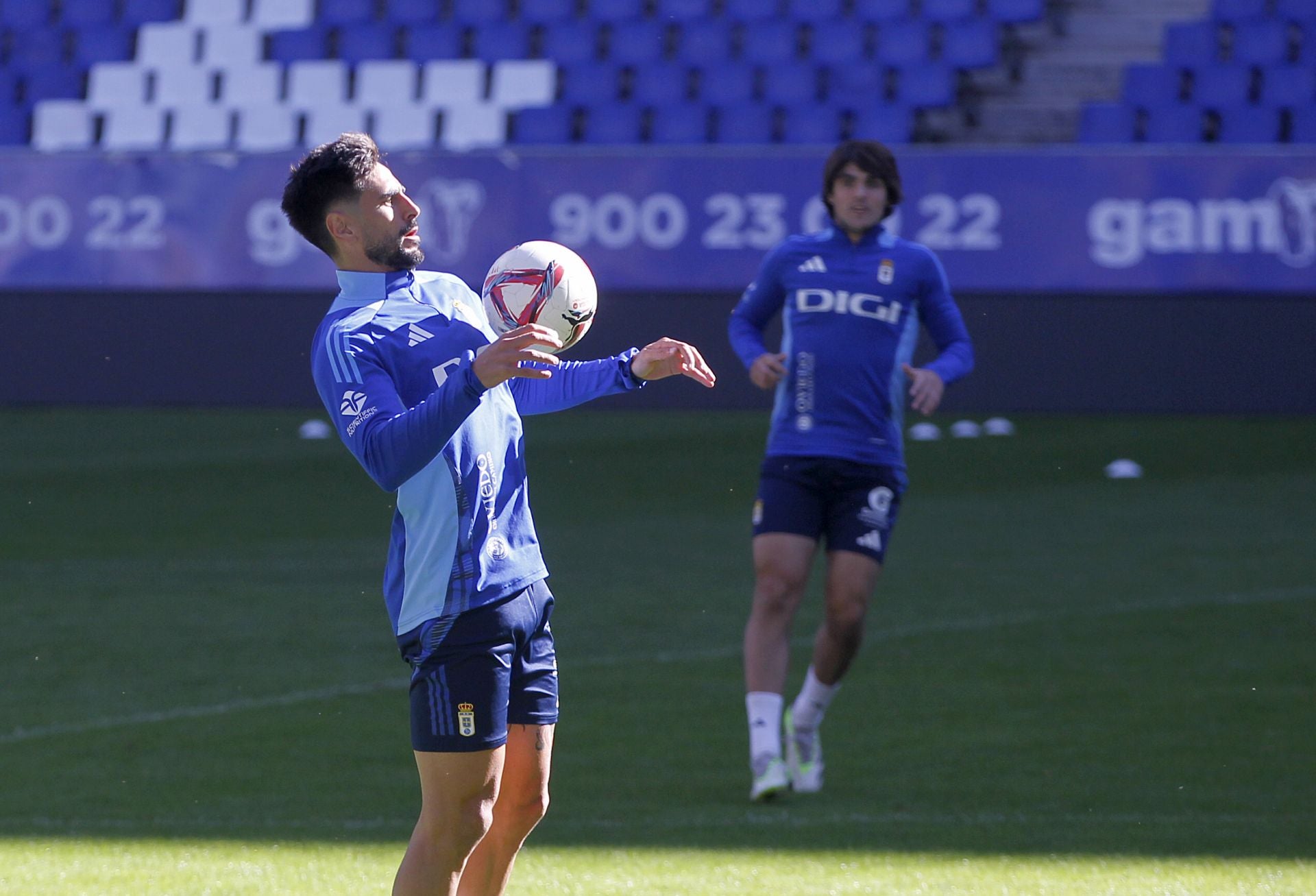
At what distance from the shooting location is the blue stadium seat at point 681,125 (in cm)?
1977

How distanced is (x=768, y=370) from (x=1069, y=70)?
595 inches

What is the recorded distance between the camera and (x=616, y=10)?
21.1 meters

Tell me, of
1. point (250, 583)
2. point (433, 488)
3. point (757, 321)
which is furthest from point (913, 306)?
point (250, 583)

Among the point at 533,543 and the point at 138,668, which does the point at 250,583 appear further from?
the point at 533,543

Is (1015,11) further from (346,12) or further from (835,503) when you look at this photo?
(835,503)

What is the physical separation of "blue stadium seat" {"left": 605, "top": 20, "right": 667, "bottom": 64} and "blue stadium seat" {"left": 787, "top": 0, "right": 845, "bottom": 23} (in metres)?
1.39

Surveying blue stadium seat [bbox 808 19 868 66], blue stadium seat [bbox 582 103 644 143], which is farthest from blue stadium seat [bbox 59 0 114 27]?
blue stadium seat [bbox 808 19 868 66]

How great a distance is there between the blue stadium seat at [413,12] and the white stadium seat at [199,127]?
83.6 inches

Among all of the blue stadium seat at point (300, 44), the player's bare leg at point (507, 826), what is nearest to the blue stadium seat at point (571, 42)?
the blue stadium seat at point (300, 44)

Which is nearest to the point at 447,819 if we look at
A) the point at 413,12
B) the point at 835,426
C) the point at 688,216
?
the point at 835,426

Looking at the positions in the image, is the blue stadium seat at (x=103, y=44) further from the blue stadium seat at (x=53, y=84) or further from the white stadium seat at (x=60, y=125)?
the white stadium seat at (x=60, y=125)

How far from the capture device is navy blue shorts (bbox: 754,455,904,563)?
6098mm

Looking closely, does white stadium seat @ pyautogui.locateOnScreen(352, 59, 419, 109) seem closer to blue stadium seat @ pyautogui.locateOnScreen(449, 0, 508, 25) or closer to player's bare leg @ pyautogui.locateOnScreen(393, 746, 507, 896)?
blue stadium seat @ pyautogui.locateOnScreen(449, 0, 508, 25)

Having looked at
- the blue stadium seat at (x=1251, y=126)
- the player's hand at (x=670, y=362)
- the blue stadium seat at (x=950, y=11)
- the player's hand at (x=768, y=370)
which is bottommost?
the blue stadium seat at (x=1251, y=126)
